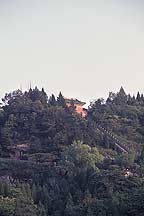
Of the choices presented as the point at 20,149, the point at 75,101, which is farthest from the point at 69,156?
the point at 75,101

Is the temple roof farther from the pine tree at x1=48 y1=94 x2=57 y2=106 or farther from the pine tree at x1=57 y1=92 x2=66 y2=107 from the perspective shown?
the pine tree at x1=48 y1=94 x2=57 y2=106

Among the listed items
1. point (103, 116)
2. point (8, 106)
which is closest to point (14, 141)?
point (8, 106)

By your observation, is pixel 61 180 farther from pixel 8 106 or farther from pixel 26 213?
pixel 8 106

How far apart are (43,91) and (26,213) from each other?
54.4 feet

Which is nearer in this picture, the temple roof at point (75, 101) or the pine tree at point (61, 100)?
the pine tree at point (61, 100)

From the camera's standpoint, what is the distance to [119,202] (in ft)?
62.8

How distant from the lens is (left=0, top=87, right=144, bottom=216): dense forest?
20438mm

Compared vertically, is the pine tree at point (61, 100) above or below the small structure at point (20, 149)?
above

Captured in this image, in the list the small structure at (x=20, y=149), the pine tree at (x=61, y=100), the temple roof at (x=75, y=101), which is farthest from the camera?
the temple roof at (x=75, y=101)

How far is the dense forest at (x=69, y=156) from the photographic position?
20438mm

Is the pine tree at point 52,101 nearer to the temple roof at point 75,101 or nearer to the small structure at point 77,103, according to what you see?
the small structure at point 77,103

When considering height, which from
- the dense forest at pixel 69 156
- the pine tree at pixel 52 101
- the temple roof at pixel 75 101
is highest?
the temple roof at pixel 75 101

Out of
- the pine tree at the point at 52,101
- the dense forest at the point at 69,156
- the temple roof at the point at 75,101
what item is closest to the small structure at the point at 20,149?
the dense forest at the point at 69,156

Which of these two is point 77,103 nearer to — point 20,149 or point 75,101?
point 75,101
